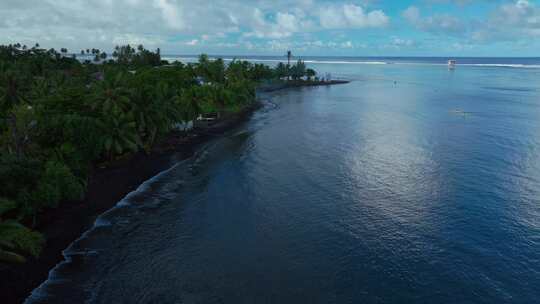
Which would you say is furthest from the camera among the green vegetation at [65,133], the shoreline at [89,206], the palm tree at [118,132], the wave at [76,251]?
the palm tree at [118,132]

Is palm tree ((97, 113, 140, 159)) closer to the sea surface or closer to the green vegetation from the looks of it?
the green vegetation

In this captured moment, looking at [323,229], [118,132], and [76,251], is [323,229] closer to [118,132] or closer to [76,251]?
[76,251]

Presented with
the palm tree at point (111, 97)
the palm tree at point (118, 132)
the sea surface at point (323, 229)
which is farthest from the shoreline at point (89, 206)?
the palm tree at point (111, 97)

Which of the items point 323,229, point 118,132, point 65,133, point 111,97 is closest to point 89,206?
point 65,133

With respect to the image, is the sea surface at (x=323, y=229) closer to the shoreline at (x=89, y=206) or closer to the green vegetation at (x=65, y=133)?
the shoreline at (x=89, y=206)

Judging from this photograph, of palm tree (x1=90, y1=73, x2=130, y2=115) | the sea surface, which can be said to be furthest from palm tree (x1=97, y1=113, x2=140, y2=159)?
the sea surface

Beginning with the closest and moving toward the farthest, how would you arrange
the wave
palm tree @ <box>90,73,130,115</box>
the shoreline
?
the wave
the shoreline
palm tree @ <box>90,73,130,115</box>

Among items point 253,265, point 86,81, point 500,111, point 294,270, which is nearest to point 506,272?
point 294,270

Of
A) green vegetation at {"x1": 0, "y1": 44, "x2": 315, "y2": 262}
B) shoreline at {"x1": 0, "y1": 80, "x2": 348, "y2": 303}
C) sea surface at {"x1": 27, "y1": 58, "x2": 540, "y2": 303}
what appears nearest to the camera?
sea surface at {"x1": 27, "y1": 58, "x2": 540, "y2": 303}

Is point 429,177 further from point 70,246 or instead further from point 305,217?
point 70,246
